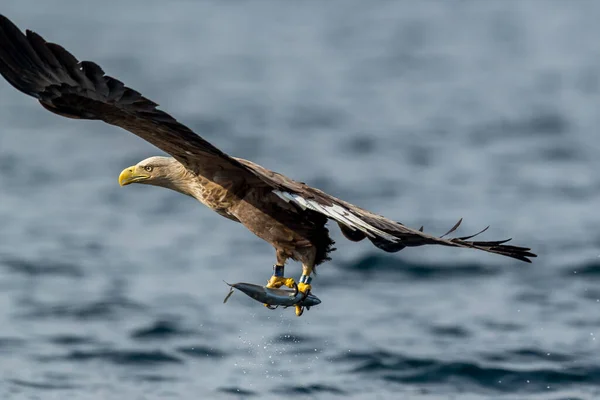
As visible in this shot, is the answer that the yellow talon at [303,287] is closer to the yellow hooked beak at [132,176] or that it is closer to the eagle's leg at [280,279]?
the eagle's leg at [280,279]

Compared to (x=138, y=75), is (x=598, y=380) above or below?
below

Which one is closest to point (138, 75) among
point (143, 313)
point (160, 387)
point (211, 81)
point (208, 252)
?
point (211, 81)

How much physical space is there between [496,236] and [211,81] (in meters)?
10.5

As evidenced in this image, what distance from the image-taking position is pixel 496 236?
15.3m

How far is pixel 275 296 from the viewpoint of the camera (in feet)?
27.9

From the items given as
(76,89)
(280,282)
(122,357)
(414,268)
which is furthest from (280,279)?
(414,268)

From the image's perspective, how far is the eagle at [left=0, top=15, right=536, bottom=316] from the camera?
25.4ft

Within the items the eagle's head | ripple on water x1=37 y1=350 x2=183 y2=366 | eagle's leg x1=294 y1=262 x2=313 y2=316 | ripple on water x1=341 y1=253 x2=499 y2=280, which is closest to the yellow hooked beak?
the eagle's head

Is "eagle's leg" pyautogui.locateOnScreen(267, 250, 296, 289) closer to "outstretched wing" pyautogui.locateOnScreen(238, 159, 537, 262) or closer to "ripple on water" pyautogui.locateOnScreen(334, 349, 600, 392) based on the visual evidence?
"outstretched wing" pyautogui.locateOnScreen(238, 159, 537, 262)

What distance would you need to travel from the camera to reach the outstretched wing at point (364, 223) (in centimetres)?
814

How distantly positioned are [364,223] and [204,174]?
1090 mm

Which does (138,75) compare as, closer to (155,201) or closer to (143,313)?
(155,201)

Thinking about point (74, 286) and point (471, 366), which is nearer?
point (471, 366)

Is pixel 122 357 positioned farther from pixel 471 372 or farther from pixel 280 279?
pixel 280 279
